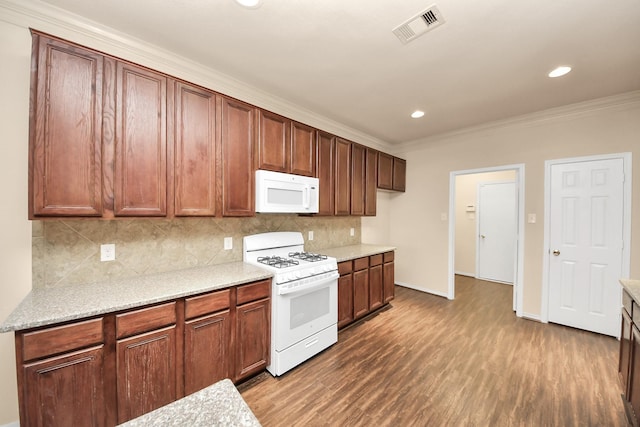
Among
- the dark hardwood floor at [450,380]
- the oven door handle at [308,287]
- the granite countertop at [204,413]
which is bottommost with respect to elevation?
the dark hardwood floor at [450,380]

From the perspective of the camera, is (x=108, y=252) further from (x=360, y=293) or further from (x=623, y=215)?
(x=623, y=215)

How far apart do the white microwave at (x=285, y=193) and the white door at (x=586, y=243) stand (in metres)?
3.14

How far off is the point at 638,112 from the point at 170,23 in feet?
15.3

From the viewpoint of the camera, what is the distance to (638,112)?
8.84 feet

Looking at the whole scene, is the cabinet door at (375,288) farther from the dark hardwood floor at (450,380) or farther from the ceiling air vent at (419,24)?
the ceiling air vent at (419,24)

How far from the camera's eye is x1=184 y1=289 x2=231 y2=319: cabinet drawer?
1.70 meters

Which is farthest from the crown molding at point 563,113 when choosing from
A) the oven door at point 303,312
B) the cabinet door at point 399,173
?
the oven door at point 303,312

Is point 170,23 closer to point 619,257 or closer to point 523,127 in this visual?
point 523,127

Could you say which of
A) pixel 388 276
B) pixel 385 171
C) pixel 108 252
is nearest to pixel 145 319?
pixel 108 252

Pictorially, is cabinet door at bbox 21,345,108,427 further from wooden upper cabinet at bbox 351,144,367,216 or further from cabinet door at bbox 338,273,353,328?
wooden upper cabinet at bbox 351,144,367,216

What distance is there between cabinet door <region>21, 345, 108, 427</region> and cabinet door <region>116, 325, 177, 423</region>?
9 cm

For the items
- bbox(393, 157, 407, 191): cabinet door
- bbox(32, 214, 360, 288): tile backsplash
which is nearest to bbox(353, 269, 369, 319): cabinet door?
bbox(32, 214, 360, 288): tile backsplash

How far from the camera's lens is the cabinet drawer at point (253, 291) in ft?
6.44

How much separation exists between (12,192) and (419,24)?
293cm
